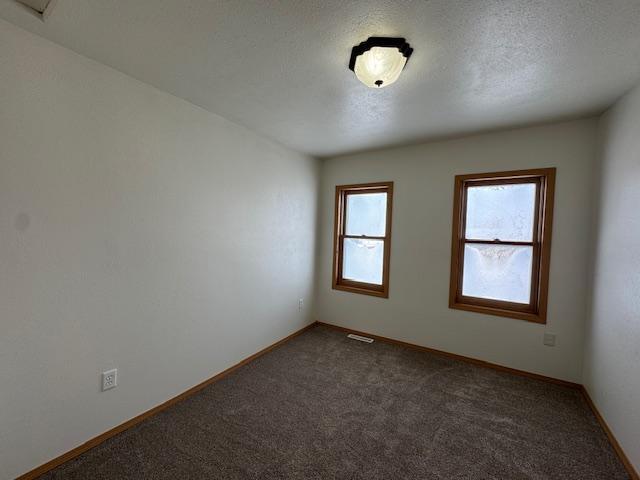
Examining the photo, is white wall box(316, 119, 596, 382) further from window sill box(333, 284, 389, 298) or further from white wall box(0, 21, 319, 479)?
white wall box(0, 21, 319, 479)

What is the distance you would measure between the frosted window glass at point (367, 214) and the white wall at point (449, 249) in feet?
0.71

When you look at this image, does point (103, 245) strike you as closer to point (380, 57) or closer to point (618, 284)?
point (380, 57)

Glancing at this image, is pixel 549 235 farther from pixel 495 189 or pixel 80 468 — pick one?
pixel 80 468

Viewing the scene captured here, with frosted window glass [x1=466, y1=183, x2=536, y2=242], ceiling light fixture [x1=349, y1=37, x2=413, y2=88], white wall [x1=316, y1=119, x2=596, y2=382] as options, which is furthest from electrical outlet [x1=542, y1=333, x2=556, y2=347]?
ceiling light fixture [x1=349, y1=37, x2=413, y2=88]

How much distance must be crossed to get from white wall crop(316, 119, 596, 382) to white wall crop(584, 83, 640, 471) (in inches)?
7.0

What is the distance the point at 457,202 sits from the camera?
296cm

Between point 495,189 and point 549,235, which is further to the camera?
point 495,189

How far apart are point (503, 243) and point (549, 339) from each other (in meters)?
0.97

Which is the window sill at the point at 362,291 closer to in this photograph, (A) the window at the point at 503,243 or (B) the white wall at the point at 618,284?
(A) the window at the point at 503,243

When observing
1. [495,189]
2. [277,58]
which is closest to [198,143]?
[277,58]

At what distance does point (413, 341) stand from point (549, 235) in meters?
1.78

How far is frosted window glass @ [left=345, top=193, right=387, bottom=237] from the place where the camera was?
11.6 feet

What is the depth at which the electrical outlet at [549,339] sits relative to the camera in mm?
2529

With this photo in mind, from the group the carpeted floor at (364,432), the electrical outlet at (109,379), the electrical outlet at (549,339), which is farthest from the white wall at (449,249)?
the electrical outlet at (109,379)
